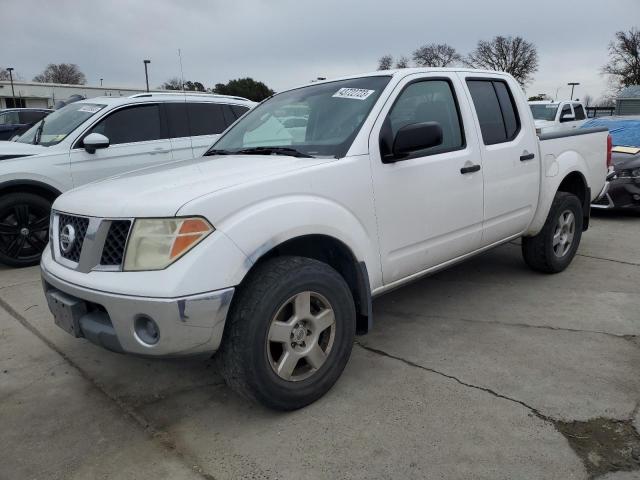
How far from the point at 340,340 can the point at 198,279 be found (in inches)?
36.9

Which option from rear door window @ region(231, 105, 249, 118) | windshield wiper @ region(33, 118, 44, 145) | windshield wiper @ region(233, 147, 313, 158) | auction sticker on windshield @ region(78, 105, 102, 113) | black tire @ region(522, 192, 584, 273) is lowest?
black tire @ region(522, 192, 584, 273)

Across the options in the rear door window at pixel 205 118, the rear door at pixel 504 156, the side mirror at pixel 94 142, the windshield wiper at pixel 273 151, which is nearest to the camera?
the windshield wiper at pixel 273 151

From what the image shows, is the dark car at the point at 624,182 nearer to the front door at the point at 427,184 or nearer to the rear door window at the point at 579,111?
the front door at the point at 427,184

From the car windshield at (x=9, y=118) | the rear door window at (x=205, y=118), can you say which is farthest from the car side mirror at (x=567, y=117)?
the car windshield at (x=9, y=118)

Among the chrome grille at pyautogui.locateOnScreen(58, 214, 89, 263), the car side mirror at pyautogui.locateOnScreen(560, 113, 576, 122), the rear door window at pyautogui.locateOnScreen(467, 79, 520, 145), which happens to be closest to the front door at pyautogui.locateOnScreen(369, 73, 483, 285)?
the rear door window at pyautogui.locateOnScreen(467, 79, 520, 145)

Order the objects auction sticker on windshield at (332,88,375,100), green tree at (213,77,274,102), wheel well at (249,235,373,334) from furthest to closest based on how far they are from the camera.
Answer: green tree at (213,77,274,102)
auction sticker on windshield at (332,88,375,100)
wheel well at (249,235,373,334)

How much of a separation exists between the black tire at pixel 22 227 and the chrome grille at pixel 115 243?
3924 millimetres

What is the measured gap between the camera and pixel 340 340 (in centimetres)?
284

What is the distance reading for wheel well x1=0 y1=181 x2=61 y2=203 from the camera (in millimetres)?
5617

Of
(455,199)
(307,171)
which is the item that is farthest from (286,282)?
(455,199)

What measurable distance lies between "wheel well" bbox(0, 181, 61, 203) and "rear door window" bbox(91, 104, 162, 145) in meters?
0.84

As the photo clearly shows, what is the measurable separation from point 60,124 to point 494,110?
5048mm

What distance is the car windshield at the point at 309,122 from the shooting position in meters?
3.14

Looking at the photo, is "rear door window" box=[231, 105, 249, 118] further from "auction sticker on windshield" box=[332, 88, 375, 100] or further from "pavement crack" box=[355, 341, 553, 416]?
"pavement crack" box=[355, 341, 553, 416]
